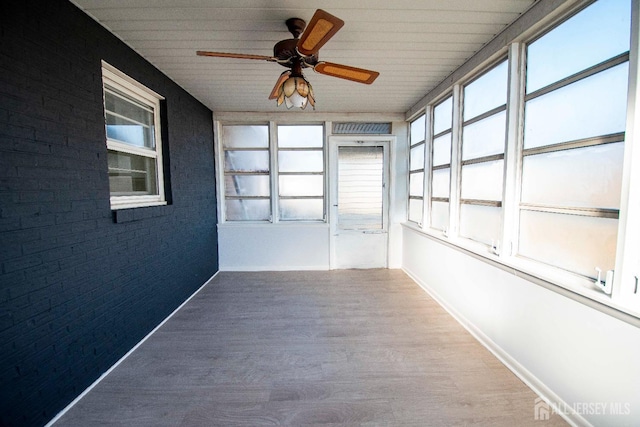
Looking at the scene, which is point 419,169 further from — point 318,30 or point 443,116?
point 318,30

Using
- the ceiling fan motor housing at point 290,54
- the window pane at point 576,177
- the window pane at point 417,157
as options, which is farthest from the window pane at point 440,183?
the ceiling fan motor housing at point 290,54

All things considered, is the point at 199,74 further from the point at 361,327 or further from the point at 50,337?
the point at 361,327

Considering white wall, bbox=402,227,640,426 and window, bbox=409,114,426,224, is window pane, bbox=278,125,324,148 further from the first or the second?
white wall, bbox=402,227,640,426

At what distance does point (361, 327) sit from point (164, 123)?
313 cm

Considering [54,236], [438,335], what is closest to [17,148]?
[54,236]

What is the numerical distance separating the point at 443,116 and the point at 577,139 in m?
1.95

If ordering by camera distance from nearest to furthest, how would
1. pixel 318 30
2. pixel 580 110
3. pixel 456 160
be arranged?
pixel 318 30 → pixel 580 110 → pixel 456 160

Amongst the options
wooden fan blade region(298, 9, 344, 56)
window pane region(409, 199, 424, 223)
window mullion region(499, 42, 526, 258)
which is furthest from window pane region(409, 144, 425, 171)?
wooden fan blade region(298, 9, 344, 56)

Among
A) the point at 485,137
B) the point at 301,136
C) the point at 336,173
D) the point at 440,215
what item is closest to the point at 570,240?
the point at 485,137

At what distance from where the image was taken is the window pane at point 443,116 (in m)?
3.28

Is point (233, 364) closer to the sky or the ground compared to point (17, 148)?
closer to the ground

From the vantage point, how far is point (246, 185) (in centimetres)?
468

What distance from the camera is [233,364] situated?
84.9 inches

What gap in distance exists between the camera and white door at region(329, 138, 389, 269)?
4648 mm
